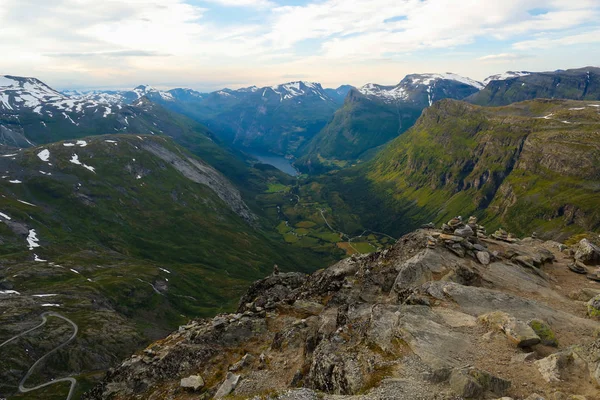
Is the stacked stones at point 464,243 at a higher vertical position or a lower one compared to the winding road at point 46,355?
higher

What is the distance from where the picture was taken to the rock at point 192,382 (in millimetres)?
37562

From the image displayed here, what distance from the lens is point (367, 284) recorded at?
47719 mm

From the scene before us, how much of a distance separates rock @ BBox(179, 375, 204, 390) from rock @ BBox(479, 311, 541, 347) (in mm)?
29668

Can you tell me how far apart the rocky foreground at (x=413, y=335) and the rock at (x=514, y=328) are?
11 cm

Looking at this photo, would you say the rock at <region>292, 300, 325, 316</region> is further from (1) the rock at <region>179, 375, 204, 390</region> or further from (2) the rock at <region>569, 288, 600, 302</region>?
(2) the rock at <region>569, 288, 600, 302</region>

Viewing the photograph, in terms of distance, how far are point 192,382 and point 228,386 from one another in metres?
6.68

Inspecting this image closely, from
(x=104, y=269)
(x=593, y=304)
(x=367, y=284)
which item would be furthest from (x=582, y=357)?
(x=104, y=269)

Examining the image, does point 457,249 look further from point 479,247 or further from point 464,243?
point 479,247

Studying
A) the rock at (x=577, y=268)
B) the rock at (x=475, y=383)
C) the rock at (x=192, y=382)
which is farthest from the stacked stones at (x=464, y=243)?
the rock at (x=192, y=382)

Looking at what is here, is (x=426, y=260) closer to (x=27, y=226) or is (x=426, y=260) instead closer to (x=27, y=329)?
(x=27, y=329)

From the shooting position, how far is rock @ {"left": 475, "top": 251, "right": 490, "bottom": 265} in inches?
1789

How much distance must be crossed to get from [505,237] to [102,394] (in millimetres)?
62127

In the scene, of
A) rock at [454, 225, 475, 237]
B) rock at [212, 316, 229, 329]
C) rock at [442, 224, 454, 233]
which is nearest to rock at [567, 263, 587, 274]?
rock at [454, 225, 475, 237]

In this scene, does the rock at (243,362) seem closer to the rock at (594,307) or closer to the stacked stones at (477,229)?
the rock at (594,307)
